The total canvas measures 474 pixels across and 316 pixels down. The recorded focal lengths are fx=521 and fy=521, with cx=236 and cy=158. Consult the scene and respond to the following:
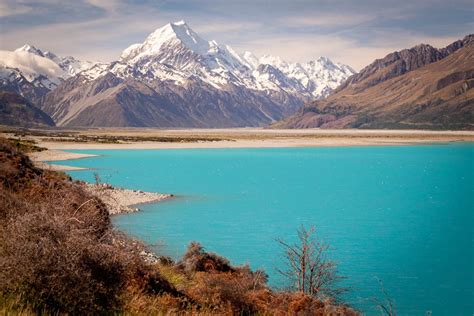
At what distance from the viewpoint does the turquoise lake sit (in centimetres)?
2078

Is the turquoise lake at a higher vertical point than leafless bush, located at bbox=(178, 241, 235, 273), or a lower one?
lower

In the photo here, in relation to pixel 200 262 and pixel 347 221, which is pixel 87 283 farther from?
pixel 347 221

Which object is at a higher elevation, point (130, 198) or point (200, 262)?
point (200, 262)

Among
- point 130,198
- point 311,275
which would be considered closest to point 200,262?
point 311,275

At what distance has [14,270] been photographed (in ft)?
24.6

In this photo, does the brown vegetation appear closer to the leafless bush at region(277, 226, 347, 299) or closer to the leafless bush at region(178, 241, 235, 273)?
the leafless bush at region(277, 226, 347, 299)

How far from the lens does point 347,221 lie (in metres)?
34.0

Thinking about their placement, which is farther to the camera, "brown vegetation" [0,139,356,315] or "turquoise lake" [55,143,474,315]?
"turquoise lake" [55,143,474,315]

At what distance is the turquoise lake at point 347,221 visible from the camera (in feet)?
68.2

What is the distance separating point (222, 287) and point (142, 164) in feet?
222

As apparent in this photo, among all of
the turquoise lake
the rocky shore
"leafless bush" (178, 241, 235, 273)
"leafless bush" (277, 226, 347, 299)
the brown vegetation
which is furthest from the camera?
the rocky shore

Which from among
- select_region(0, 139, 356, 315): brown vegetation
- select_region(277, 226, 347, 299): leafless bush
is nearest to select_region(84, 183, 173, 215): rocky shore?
select_region(277, 226, 347, 299): leafless bush

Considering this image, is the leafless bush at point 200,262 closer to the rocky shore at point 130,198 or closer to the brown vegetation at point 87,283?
the brown vegetation at point 87,283

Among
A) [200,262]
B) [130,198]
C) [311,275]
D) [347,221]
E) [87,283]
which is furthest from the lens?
[130,198]
